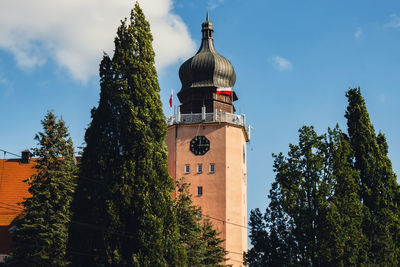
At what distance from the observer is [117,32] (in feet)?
88.2

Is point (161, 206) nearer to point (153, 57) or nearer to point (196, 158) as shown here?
point (153, 57)

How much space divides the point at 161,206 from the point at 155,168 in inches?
64.2

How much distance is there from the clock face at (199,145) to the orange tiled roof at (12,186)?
43.1 ft

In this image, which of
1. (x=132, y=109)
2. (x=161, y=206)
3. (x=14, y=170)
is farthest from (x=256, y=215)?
(x=14, y=170)

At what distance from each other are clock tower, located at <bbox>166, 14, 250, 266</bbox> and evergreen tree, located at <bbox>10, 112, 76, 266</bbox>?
16.0 m

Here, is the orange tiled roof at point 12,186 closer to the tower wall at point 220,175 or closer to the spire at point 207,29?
the tower wall at point 220,175

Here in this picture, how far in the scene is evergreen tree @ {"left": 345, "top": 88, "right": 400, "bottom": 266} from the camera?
32.0m

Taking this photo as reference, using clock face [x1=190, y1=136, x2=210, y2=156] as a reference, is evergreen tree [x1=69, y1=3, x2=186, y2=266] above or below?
below

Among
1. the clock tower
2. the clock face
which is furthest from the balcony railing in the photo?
the clock face

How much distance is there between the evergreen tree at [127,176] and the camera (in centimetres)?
2369

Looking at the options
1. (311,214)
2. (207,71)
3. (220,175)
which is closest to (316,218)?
(311,214)

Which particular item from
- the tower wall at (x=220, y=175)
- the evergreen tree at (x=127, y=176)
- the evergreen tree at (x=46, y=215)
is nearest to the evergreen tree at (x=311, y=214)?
the evergreen tree at (x=127, y=176)

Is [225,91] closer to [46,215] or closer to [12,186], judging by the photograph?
[12,186]

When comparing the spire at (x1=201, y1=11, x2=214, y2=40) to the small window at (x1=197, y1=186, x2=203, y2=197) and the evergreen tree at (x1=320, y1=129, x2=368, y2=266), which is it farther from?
the evergreen tree at (x1=320, y1=129, x2=368, y2=266)
